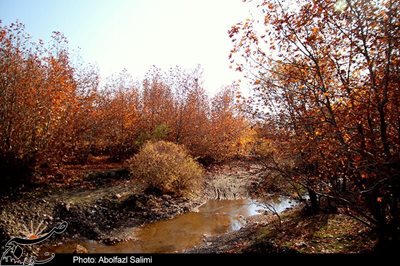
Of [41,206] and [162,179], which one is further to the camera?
[162,179]

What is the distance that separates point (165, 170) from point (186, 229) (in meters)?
3.89

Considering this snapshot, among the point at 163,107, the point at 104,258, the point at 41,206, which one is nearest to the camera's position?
the point at 104,258

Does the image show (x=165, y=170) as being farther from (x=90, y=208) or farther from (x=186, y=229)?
(x=90, y=208)

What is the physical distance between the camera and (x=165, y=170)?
15727 mm

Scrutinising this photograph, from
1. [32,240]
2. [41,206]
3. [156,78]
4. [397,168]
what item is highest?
[156,78]

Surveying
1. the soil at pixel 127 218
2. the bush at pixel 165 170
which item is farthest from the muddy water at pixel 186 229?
the bush at pixel 165 170

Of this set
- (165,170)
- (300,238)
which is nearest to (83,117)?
(165,170)

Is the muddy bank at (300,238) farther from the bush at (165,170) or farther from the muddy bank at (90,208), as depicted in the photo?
the bush at (165,170)

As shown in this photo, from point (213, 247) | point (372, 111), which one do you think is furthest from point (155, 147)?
point (372, 111)

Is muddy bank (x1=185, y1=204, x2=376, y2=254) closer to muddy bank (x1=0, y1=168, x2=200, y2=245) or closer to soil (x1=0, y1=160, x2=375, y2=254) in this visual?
soil (x1=0, y1=160, x2=375, y2=254)

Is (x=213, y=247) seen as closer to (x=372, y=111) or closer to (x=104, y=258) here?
(x=104, y=258)

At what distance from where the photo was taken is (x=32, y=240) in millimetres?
10492

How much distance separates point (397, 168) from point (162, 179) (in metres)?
12.2

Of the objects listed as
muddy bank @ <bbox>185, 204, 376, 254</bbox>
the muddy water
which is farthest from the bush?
muddy bank @ <bbox>185, 204, 376, 254</bbox>
